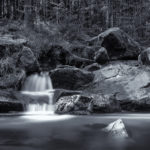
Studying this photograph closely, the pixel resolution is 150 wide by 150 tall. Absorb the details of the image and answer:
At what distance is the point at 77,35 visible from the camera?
20594 mm

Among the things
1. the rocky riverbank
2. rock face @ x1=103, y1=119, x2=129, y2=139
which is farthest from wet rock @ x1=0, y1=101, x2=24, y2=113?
rock face @ x1=103, y1=119, x2=129, y2=139

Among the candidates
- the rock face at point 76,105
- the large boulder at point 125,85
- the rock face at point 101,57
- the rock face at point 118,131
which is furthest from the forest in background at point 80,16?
the rock face at point 118,131

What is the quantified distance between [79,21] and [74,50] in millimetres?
8690

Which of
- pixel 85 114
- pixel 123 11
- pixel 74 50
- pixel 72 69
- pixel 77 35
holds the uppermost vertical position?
pixel 123 11

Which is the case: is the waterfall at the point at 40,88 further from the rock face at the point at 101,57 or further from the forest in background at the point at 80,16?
the forest in background at the point at 80,16

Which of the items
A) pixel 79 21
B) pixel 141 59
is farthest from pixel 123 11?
Result: pixel 141 59

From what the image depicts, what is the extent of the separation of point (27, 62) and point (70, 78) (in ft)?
6.93

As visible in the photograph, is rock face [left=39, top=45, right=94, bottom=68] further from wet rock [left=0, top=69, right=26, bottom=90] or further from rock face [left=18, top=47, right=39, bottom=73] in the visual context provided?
wet rock [left=0, top=69, right=26, bottom=90]

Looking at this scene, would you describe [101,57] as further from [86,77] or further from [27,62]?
[27,62]

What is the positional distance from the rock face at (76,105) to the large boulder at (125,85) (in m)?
1.73

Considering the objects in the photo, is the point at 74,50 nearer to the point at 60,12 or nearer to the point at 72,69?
the point at 72,69

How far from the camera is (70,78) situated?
10531 mm

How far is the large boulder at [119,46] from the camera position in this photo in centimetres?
1535

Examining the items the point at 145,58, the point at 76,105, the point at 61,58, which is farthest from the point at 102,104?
the point at 61,58
